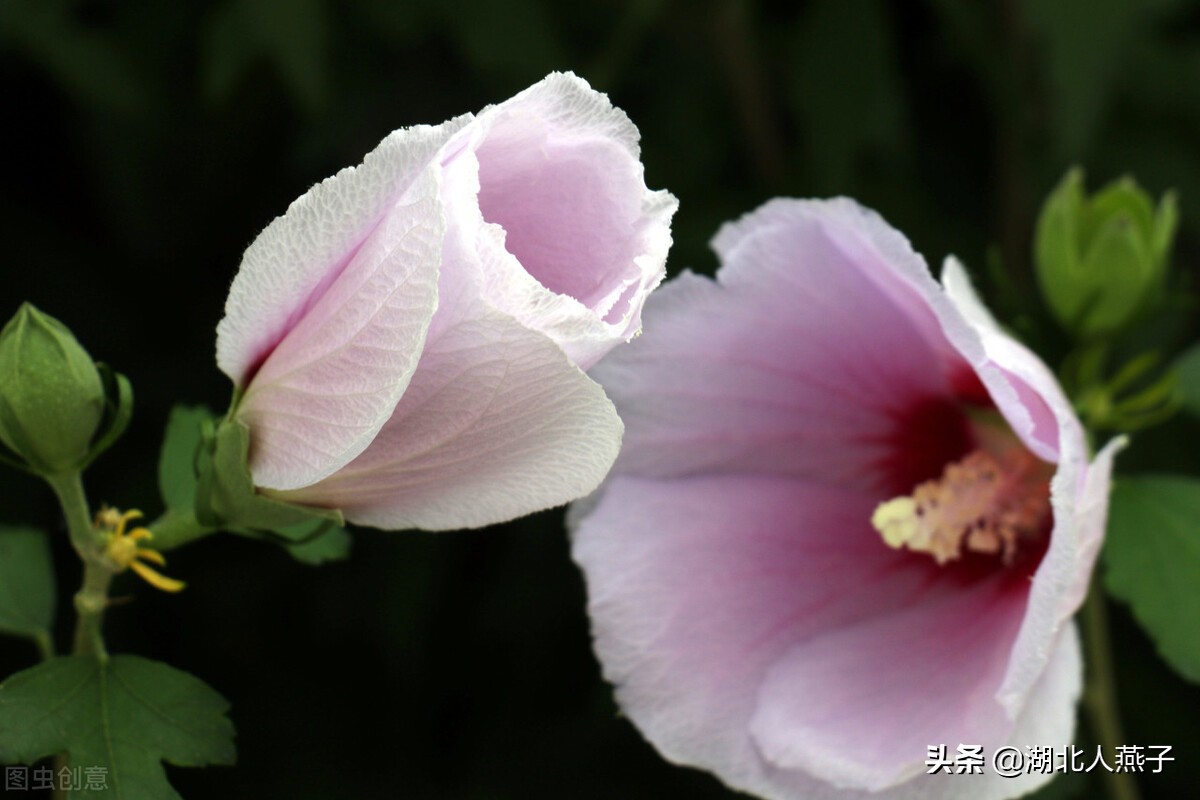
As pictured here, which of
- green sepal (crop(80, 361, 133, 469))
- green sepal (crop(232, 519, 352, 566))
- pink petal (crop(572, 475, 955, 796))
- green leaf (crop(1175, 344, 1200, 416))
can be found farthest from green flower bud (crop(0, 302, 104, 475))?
green leaf (crop(1175, 344, 1200, 416))

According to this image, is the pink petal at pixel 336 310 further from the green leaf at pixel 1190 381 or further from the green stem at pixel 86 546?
the green leaf at pixel 1190 381

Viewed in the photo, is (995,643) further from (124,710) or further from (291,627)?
(291,627)

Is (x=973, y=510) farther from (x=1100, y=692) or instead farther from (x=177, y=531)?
(x=177, y=531)

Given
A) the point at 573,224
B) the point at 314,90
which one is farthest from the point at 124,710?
the point at 314,90

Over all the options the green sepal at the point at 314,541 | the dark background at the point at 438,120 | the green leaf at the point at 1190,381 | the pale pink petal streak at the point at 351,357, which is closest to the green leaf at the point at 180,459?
the green sepal at the point at 314,541

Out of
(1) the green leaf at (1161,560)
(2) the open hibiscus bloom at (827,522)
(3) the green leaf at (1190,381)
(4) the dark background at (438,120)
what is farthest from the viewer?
(4) the dark background at (438,120)

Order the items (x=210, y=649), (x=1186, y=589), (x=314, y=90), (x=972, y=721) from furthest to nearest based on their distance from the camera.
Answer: (x=210, y=649)
(x=314, y=90)
(x=1186, y=589)
(x=972, y=721)

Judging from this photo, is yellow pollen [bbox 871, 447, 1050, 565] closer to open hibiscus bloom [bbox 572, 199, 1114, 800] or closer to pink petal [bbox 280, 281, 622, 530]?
open hibiscus bloom [bbox 572, 199, 1114, 800]
